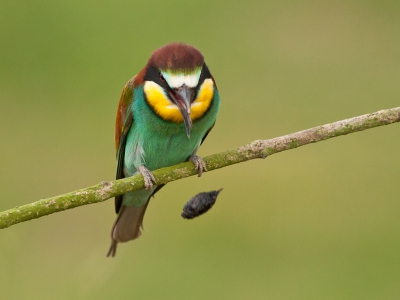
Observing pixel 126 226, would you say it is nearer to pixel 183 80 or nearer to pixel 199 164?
pixel 199 164

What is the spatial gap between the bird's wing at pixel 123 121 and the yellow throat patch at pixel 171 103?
0.14m

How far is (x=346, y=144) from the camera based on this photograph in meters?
3.19

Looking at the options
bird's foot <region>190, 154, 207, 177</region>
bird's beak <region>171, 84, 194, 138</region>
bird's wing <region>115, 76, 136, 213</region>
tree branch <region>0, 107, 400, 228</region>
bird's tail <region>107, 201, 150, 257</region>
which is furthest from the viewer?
bird's tail <region>107, 201, 150, 257</region>

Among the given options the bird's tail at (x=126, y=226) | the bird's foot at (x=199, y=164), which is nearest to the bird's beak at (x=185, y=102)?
the bird's foot at (x=199, y=164)

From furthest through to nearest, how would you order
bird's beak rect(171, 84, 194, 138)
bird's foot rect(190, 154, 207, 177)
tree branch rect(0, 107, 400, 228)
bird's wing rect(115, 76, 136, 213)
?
bird's wing rect(115, 76, 136, 213) < bird's foot rect(190, 154, 207, 177) < bird's beak rect(171, 84, 194, 138) < tree branch rect(0, 107, 400, 228)

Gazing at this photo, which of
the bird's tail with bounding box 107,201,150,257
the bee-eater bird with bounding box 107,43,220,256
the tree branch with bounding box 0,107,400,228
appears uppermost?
the bee-eater bird with bounding box 107,43,220,256

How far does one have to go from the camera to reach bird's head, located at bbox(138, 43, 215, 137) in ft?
5.73

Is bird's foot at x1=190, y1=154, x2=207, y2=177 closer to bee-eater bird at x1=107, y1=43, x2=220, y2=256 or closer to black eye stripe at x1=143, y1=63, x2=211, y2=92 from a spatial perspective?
bee-eater bird at x1=107, y1=43, x2=220, y2=256

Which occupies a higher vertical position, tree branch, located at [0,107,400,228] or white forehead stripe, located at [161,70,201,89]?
white forehead stripe, located at [161,70,201,89]

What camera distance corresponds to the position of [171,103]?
5.98 feet

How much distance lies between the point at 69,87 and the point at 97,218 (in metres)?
0.70

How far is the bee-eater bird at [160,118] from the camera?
69.4 inches

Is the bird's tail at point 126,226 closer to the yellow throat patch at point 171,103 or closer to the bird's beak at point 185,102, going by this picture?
the yellow throat patch at point 171,103

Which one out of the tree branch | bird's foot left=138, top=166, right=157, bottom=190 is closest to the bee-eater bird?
bird's foot left=138, top=166, right=157, bottom=190
